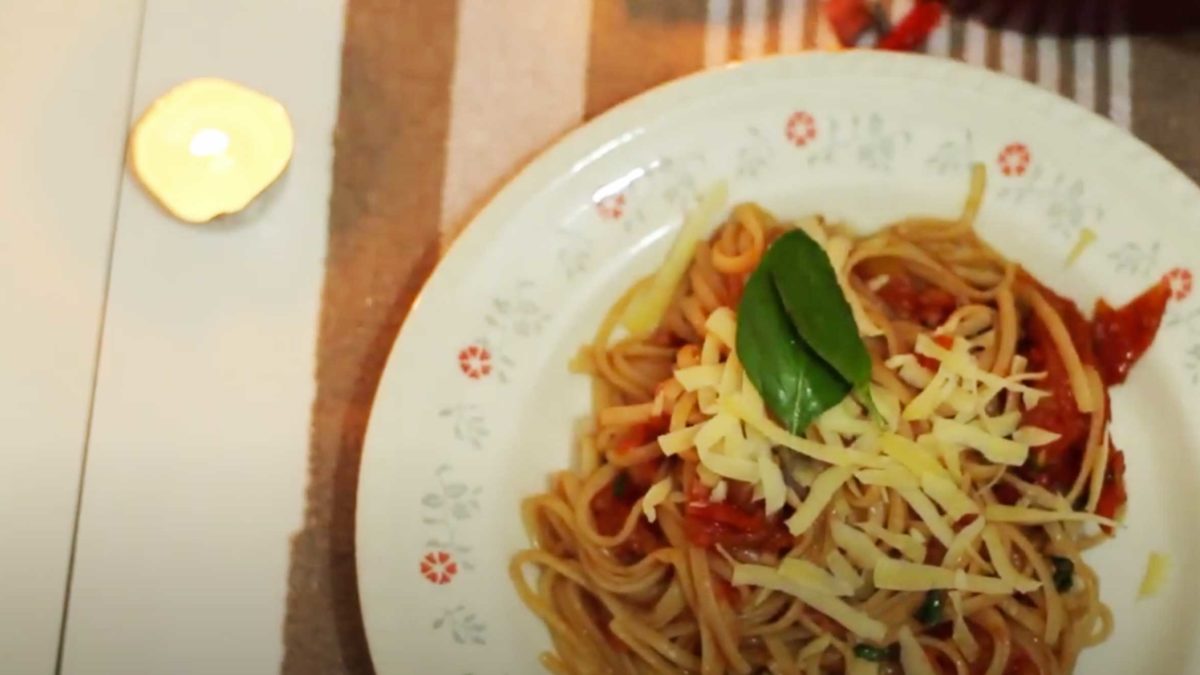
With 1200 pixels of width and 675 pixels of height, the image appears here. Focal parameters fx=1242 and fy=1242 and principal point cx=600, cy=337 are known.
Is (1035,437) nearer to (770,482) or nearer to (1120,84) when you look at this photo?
(770,482)

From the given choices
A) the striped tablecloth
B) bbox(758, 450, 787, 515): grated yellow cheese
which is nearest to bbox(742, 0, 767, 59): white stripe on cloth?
the striped tablecloth

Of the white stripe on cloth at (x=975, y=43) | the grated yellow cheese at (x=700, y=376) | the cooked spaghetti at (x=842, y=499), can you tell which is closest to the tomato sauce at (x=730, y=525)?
the cooked spaghetti at (x=842, y=499)

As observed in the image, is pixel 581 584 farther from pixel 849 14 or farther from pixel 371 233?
pixel 849 14

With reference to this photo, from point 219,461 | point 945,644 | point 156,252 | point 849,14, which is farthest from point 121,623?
point 849,14

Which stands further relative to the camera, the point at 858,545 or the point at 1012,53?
the point at 1012,53

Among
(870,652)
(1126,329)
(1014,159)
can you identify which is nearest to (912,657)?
(870,652)

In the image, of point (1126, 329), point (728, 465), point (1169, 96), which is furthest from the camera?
point (1169, 96)

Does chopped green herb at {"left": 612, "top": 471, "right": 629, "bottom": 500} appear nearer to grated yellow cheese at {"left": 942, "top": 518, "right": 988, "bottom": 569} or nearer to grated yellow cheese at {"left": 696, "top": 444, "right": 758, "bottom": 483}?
grated yellow cheese at {"left": 696, "top": 444, "right": 758, "bottom": 483}
